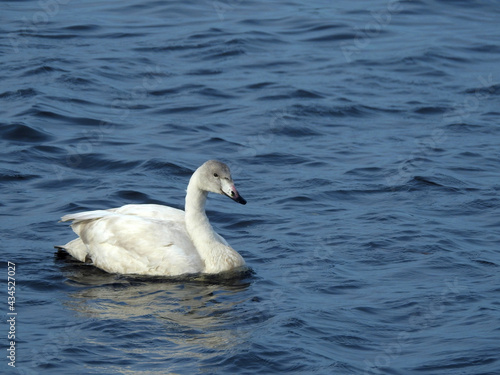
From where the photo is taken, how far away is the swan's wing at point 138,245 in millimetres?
10797

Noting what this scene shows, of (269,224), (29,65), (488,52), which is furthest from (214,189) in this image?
(488,52)

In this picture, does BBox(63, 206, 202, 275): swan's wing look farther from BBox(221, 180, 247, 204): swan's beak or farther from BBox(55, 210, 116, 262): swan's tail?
BBox(221, 180, 247, 204): swan's beak

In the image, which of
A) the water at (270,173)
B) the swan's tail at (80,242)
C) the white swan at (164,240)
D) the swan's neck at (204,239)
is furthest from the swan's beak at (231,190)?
the swan's tail at (80,242)

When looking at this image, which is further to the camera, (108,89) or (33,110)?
(108,89)

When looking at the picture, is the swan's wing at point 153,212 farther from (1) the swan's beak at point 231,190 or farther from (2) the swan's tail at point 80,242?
(1) the swan's beak at point 231,190

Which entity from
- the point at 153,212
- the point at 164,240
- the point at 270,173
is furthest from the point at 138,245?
the point at 270,173

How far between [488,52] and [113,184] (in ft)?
34.8

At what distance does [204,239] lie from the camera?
10977 millimetres

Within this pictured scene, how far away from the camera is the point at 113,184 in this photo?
13.6 meters

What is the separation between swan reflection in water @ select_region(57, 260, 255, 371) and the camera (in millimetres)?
8945

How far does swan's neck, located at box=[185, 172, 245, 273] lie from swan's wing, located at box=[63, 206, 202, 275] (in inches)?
3.8

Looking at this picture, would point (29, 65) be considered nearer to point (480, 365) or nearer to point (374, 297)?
point (374, 297)

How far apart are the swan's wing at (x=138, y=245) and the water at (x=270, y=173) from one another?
0.16m

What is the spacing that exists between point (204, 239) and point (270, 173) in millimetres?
3674
